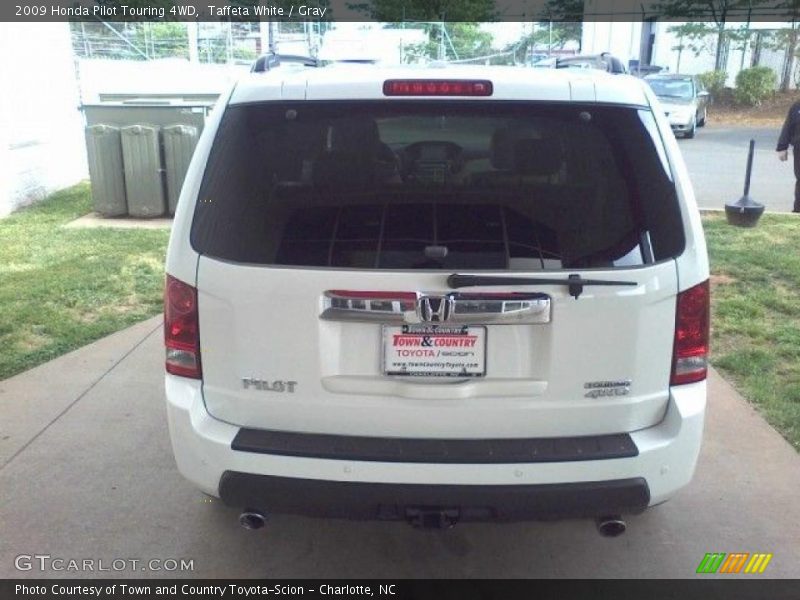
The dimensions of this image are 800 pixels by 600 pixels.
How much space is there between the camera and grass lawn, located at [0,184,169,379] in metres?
5.41

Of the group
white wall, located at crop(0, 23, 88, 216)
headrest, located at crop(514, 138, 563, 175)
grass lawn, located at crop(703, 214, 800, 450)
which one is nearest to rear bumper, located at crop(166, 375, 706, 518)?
headrest, located at crop(514, 138, 563, 175)

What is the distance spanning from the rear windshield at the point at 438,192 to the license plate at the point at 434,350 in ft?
0.67

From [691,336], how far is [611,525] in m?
0.70

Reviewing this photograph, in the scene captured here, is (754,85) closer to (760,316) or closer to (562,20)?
(562,20)

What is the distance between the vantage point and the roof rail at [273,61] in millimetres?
3205

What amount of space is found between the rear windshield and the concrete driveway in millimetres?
1331

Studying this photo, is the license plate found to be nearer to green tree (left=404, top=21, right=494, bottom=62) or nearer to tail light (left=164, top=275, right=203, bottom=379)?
tail light (left=164, top=275, right=203, bottom=379)

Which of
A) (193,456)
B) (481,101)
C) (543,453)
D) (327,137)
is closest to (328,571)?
(193,456)

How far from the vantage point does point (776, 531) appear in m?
3.25

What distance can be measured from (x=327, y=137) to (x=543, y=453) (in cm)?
139

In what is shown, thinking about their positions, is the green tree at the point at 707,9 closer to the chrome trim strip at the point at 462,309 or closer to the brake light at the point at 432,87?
the brake light at the point at 432,87

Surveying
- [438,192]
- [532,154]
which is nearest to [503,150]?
[532,154]

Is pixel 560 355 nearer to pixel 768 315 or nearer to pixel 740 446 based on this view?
pixel 740 446

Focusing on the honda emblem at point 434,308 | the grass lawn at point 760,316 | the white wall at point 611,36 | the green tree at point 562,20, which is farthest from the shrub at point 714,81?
the honda emblem at point 434,308
